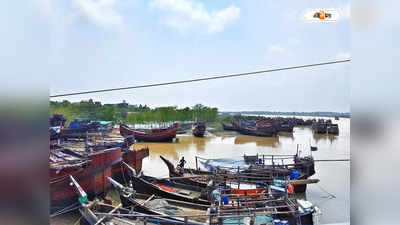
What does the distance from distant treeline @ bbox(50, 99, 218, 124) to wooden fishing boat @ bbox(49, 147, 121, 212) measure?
0.25 meters

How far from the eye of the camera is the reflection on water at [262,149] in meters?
2.02

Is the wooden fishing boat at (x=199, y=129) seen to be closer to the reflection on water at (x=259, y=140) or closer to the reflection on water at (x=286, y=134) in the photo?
the reflection on water at (x=259, y=140)

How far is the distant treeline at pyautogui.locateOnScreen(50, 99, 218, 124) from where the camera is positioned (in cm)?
172

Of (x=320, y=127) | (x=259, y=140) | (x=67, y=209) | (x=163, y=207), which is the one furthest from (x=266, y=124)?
(x=67, y=209)

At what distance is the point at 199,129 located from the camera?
2.10 meters

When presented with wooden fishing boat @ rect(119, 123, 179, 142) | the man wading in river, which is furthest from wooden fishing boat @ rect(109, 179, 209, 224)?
wooden fishing boat @ rect(119, 123, 179, 142)

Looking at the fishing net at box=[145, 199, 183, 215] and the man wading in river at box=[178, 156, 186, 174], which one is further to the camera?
the man wading in river at box=[178, 156, 186, 174]

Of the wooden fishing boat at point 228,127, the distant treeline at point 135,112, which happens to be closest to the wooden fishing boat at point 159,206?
the distant treeline at point 135,112

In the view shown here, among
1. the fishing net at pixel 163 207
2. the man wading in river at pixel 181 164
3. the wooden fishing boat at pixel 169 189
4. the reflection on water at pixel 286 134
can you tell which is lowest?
the fishing net at pixel 163 207

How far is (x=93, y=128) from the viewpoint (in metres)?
1.87

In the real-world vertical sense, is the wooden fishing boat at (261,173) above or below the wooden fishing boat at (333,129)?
below

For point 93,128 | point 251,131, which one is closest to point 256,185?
point 251,131

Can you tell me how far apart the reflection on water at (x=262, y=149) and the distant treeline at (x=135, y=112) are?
0.19 metres

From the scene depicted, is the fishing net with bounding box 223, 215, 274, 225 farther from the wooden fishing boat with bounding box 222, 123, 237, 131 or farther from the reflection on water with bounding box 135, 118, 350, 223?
the wooden fishing boat with bounding box 222, 123, 237, 131
